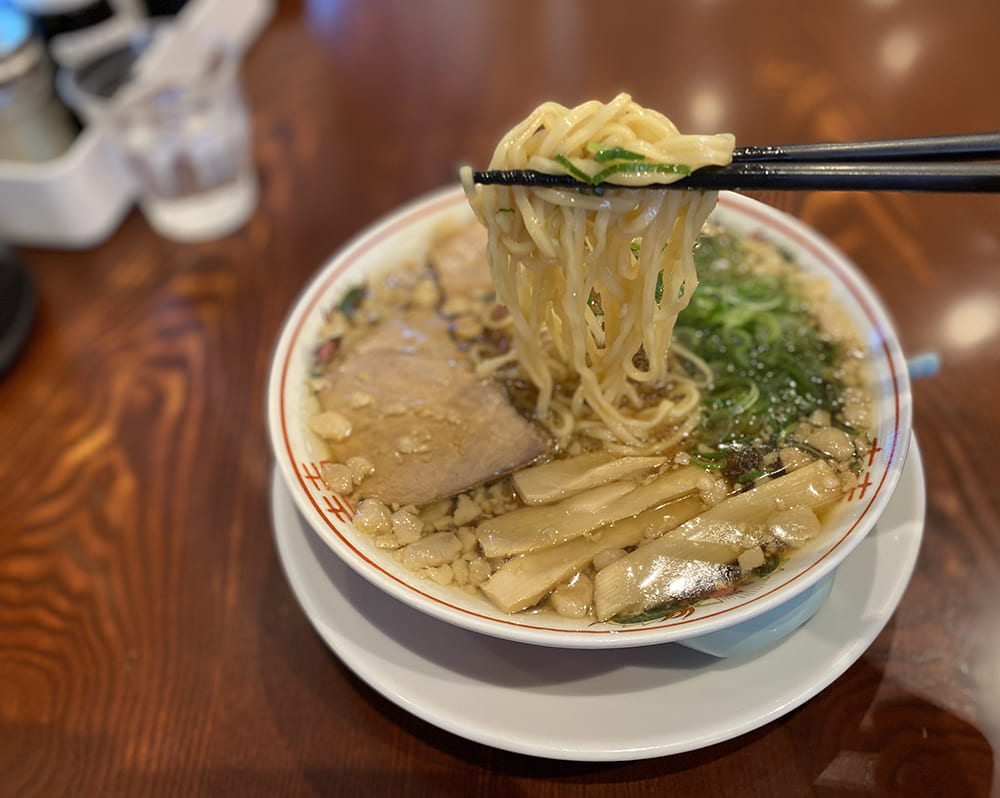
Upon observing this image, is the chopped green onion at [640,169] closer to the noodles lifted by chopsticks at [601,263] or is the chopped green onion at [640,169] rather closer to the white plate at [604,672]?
the noodles lifted by chopsticks at [601,263]

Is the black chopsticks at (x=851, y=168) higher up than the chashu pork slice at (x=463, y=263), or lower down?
higher up

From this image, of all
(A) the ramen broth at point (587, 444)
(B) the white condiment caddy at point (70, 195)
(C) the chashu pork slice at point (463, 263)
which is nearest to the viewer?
(A) the ramen broth at point (587, 444)

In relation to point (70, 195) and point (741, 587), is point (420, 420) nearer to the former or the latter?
point (741, 587)

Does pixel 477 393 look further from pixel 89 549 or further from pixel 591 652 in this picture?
pixel 89 549

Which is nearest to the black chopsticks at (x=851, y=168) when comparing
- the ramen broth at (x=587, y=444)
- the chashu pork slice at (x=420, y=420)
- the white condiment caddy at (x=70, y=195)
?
the ramen broth at (x=587, y=444)

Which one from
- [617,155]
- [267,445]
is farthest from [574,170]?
[267,445]

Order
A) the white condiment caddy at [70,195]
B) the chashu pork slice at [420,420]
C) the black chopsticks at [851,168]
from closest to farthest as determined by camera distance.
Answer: the black chopsticks at [851,168] → the chashu pork slice at [420,420] → the white condiment caddy at [70,195]

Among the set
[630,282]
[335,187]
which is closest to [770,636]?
[630,282]
